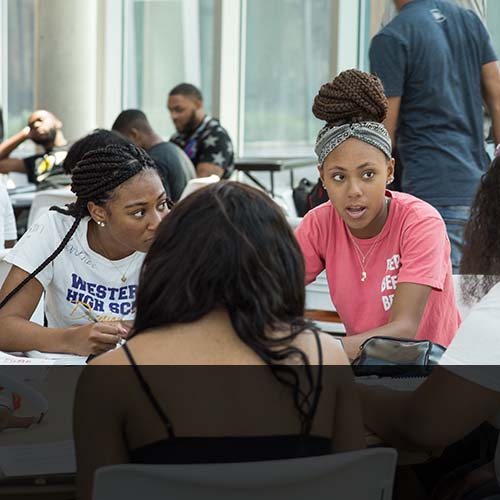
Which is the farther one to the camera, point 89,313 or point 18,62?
point 18,62

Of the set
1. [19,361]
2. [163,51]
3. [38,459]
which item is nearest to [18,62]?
[163,51]

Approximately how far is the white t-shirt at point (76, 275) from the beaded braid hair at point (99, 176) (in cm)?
3

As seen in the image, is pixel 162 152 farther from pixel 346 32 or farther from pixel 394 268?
pixel 346 32

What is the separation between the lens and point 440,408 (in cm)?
154

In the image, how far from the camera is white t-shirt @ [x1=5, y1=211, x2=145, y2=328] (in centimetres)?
240

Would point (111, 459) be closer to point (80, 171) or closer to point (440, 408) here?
point (440, 408)

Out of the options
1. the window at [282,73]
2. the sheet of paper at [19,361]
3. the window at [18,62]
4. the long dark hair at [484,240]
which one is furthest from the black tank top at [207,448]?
the window at [18,62]

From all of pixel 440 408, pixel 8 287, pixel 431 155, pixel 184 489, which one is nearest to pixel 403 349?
pixel 440 408

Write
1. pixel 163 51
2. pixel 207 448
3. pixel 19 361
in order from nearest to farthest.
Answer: pixel 207 448
pixel 19 361
pixel 163 51

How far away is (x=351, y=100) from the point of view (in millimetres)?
2439

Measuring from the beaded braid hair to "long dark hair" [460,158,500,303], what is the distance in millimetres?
958

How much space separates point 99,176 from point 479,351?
1236 millimetres

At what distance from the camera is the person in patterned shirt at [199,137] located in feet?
20.3

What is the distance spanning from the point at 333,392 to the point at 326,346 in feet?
0.22
